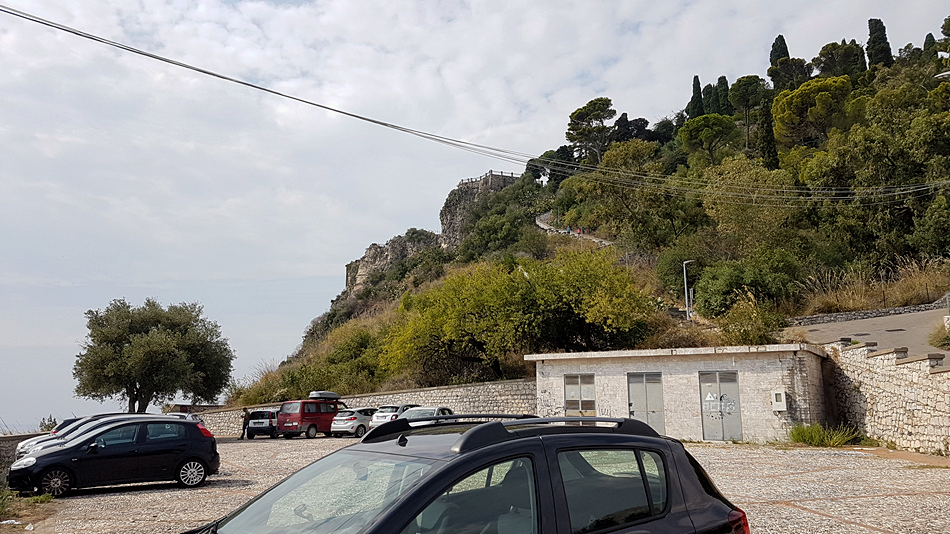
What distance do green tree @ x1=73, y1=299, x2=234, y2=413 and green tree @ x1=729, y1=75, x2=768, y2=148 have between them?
66.0 m

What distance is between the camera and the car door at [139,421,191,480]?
1268cm

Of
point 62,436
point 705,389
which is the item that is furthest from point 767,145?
point 62,436

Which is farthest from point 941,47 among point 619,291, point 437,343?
point 437,343

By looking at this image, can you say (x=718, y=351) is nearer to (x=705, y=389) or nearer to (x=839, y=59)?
(x=705, y=389)

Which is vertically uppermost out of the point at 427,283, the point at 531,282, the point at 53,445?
the point at 427,283

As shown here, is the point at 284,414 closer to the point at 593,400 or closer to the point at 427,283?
the point at 593,400

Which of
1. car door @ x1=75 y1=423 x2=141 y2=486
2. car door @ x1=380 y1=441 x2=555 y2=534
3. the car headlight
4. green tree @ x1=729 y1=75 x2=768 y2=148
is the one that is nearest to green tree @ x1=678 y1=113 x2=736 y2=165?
green tree @ x1=729 y1=75 x2=768 y2=148

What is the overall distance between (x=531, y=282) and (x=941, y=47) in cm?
5132

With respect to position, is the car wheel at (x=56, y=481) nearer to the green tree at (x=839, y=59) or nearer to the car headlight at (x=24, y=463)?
the car headlight at (x=24, y=463)

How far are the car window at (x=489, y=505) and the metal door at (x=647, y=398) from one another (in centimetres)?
2012

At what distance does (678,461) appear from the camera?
3928 millimetres

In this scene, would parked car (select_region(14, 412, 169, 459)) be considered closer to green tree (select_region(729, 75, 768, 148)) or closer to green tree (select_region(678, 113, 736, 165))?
green tree (select_region(678, 113, 736, 165))

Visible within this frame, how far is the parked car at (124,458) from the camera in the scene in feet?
38.6

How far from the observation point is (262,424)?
30906 millimetres
